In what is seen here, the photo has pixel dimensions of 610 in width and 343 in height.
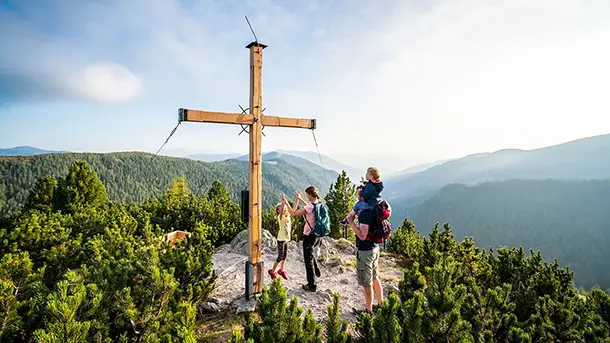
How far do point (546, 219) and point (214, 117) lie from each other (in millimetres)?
206088

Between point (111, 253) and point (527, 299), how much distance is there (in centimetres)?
670

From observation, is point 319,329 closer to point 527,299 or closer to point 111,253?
point 527,299

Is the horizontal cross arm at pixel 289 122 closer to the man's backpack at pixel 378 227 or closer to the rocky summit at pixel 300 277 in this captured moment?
the man's backpack at pixel 378 227

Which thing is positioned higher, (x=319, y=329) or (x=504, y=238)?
(x=319, y=329)

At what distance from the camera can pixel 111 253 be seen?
221 inches

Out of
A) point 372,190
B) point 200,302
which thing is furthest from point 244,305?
point 372,190

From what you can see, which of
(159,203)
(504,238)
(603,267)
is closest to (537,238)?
(504,238)

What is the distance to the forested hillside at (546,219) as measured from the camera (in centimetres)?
13112

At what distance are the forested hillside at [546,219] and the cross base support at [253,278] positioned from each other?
145 metres

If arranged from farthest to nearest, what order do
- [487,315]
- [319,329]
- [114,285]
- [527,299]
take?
1. [527,299]
2. [114,285]
3. [487,315]
4. [319,329]

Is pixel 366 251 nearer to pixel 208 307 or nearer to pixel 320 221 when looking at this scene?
pixel 320 221

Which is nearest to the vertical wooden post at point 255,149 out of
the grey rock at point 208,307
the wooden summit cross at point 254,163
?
the wooden summit cross at point 254,163

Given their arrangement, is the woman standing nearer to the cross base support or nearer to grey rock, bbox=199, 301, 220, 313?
the cross base support

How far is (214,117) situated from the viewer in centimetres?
502
